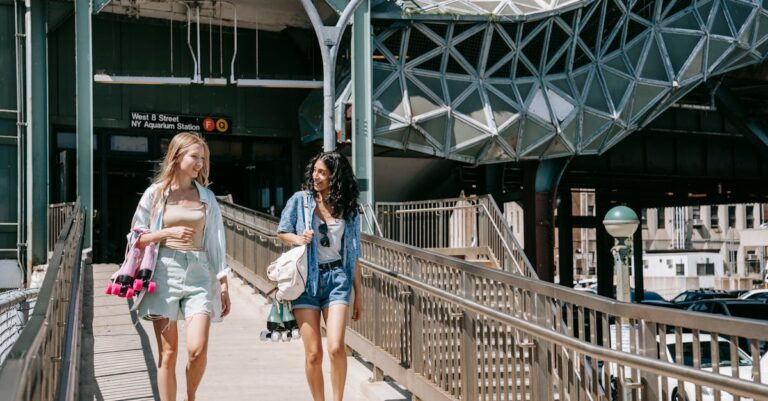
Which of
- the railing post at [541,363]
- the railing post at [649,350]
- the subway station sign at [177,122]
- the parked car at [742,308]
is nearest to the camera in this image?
the railing post at [649,350]

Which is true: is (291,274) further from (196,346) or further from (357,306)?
(196,346)

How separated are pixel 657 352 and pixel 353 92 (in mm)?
19951

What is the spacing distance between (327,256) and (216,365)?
3731 mm

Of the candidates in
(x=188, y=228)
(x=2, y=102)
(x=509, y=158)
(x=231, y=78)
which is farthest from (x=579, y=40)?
(x=188, y=228)

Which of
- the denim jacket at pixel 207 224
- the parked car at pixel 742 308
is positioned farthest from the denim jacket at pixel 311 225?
the parked car at pixel 742 308

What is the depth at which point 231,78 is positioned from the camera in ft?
82.0

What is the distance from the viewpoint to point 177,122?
26609mm

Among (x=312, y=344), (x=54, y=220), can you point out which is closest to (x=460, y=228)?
(x=54, y=220)

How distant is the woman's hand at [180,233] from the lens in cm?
567

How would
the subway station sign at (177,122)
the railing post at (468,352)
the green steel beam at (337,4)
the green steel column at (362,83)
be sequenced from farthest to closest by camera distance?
the subway station sign at (177,122) → the green steel column at (362,83) → the green steel beam at (337,4) → the railing post at (468,352)

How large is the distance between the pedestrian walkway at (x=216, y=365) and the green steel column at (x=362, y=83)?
11245 millimetres

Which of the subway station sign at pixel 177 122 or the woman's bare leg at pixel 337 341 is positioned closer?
the woman's bare leg at pixel 337 341

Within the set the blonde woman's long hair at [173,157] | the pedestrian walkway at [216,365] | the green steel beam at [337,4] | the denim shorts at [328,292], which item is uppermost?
the green steel beam at [337,4]

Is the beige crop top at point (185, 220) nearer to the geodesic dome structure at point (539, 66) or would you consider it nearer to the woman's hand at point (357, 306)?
the woman's hand at point (357, 306)
